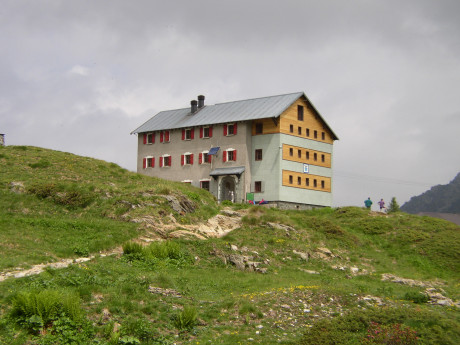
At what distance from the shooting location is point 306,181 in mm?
59438

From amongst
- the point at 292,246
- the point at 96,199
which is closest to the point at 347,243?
the point at 292,246

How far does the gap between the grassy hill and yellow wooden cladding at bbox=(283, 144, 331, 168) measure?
11.5m

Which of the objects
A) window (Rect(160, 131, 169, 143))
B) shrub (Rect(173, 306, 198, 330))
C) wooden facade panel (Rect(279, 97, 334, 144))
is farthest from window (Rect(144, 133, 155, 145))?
shrub (Rect(173, 306, 198, 330))

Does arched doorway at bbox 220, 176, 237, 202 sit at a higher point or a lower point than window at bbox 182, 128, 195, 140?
lower

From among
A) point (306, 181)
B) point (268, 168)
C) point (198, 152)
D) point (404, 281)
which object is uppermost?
point (198, 152)

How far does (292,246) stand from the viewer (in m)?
35.8

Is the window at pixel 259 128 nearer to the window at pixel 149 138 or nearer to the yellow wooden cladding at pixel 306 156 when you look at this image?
the yellow wooden cladding at pixel 306 156

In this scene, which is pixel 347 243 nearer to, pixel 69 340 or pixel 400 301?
pixel 400 301

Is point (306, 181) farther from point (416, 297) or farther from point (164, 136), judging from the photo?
point (416, 297)

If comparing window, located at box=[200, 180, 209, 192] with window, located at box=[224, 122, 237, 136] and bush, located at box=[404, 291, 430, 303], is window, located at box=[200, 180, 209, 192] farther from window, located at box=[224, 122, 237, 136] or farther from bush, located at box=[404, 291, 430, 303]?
bush, located at box=[404, 291, 430, 303]

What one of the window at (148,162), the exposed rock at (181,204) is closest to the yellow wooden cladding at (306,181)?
the window at (148,162)

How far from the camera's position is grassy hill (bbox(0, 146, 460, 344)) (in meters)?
17.3

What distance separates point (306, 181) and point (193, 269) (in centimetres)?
3409

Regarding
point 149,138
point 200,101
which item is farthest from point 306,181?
point 149,138
